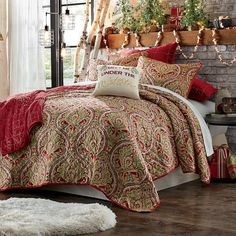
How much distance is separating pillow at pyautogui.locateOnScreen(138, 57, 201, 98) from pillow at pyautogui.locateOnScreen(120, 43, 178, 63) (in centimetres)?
35

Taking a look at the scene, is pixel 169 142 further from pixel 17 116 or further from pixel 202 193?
pixel 17 116

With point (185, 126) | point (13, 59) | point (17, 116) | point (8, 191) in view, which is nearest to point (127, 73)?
point (185, 126)

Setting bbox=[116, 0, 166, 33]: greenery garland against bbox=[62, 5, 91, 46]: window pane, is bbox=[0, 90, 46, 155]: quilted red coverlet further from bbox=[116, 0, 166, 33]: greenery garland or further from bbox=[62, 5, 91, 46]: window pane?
bbox=[62, 5, 91, 46]: window pane

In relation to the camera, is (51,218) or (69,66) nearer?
(51,218)

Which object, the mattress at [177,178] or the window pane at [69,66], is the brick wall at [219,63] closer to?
the mattress at [177,178]

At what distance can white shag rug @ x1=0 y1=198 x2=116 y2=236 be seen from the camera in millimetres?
3570

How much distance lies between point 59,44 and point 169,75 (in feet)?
7.64

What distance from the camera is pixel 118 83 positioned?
521 centimetres

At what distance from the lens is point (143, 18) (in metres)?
6.81

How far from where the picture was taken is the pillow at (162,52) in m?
6.30

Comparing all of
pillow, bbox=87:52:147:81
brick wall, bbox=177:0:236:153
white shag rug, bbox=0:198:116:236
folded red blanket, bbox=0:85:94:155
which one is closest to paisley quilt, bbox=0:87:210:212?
folded red blanket, bbox=0:85:94:155

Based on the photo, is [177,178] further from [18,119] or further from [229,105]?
[18,119]

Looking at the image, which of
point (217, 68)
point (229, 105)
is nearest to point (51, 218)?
point (229, 105)

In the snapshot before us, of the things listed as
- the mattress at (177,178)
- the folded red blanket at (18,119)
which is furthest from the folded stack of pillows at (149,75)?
the folded red blanket at (18,119)
